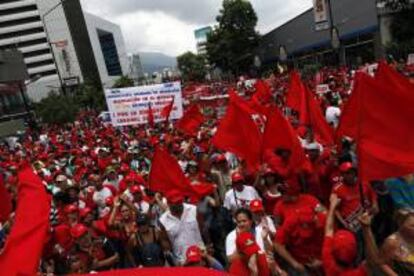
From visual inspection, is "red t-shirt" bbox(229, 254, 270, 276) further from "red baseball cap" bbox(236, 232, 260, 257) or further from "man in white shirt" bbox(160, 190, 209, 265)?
"man in white shirt" bbox(160, 190, 209, 265)

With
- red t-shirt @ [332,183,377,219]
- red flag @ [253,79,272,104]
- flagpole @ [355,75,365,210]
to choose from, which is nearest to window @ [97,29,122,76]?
red flag @ [253,79,272,104]

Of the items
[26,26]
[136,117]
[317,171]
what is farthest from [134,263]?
[26,26]

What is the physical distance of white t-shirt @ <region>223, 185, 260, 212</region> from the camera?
6.62 metres

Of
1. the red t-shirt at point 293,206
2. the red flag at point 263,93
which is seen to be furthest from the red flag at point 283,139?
the red flag at point 263,93

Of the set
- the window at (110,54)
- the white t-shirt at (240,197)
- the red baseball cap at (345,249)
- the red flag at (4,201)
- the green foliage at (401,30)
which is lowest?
the window at (110,54)

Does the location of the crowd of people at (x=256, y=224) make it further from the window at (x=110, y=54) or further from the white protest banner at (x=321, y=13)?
the window at (x=110, y=54)

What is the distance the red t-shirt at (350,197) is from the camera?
556 centimetres

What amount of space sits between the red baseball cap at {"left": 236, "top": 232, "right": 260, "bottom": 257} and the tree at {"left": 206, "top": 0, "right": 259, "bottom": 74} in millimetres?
69434

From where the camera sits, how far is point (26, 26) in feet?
350

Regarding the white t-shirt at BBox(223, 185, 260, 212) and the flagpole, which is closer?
the flagpole

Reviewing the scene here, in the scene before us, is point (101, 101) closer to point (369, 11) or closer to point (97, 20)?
point (369, 11)

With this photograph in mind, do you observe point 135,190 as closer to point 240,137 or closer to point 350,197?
point 240,137

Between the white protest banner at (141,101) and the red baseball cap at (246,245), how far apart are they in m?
10.6

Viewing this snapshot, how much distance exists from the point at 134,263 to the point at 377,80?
9.20ft
